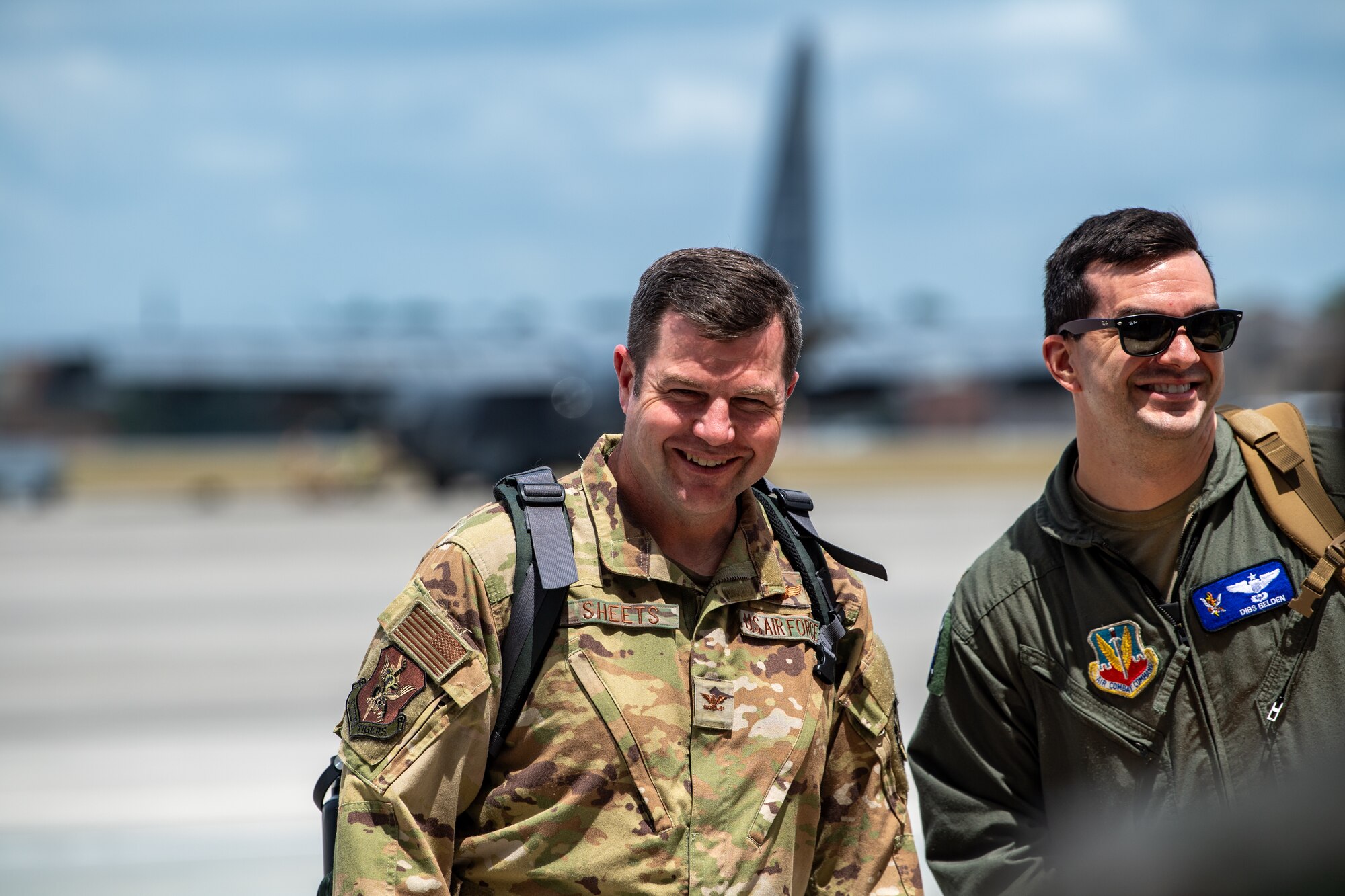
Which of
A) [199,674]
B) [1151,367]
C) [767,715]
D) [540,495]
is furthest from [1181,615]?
[199,674]

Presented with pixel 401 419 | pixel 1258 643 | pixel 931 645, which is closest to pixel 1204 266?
pixel 1258 643

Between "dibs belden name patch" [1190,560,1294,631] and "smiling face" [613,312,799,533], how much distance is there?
1.03 meters

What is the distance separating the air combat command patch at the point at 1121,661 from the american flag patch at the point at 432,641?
4.61 feet

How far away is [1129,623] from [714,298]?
47.5 inches

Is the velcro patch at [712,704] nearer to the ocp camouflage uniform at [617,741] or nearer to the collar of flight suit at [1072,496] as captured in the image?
the ocp camouflage uniform at [617,741]

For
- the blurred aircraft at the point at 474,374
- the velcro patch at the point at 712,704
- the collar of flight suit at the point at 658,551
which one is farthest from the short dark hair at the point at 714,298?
the blurred aircraft at the point at 474,374

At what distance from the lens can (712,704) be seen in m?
2.50

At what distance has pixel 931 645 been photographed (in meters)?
10.2

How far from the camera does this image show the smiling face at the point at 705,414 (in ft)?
8.16

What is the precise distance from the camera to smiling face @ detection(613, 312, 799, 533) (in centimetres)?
249

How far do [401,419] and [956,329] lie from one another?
5234 cm

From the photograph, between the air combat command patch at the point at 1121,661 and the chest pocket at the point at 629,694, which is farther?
the air combat command patch at the point at 1121,661

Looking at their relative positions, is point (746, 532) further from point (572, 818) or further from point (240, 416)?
point (240, 416)

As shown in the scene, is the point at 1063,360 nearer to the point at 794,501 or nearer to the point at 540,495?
the point at 794,501
